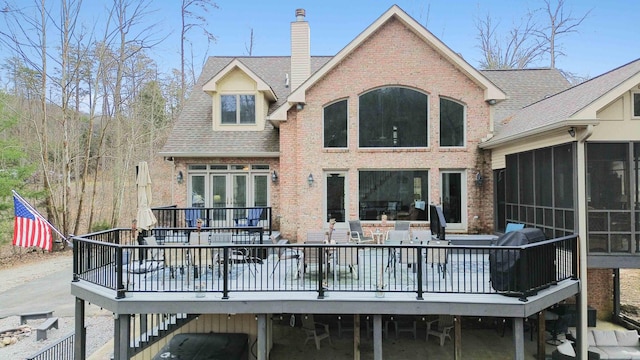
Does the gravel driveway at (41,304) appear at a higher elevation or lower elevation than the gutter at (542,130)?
lower

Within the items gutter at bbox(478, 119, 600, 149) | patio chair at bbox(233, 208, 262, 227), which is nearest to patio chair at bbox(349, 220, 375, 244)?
patio chair at bbox(233, 208, 262, 227)

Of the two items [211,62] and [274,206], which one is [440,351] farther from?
[211,62]

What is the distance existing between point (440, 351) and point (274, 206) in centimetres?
694

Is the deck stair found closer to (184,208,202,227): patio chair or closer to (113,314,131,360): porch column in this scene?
(113,314,131,360): porch column

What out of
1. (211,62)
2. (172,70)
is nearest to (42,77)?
(172,70)

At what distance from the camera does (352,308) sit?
24.2 ft

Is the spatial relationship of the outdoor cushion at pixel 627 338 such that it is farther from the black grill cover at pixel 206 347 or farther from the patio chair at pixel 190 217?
the patio chair at pixel 190 217

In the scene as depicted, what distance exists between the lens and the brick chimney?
1444cm

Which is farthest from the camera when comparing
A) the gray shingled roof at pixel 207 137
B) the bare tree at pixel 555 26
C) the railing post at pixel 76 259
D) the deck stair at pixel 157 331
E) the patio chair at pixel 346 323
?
the bare tree at pixel 555 26

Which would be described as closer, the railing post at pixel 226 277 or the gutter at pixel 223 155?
the railing post at pixel 226 277

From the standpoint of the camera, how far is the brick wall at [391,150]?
1263 centimetres

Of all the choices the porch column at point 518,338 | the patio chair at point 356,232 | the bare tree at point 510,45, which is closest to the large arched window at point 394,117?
the patio chair at point 356,232

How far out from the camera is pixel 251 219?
1307 cm

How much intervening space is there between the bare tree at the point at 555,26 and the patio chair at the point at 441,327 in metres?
20.6
